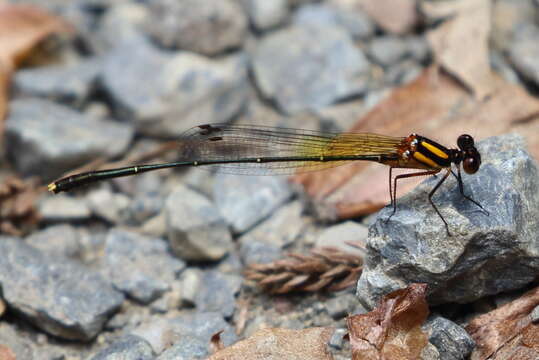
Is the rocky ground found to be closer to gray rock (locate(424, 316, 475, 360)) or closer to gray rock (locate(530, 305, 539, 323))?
gray rock (locate(424, 316, 475, 360))

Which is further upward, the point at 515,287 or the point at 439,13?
the point at 439,13

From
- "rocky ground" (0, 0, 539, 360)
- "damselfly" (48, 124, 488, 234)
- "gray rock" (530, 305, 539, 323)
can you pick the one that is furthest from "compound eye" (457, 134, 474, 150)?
"gray rock" (530, 305, 539, 323)

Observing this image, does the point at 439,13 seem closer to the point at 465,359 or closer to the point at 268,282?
the point at 268,282

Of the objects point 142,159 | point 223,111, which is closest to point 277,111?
point 223,111

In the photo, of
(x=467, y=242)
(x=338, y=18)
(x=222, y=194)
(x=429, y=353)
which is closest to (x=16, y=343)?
(x=222, y=194)

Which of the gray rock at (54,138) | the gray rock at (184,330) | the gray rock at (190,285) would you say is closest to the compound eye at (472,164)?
the gray rock at (184,330)

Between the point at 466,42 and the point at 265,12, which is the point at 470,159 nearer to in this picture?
the point at 466,42
